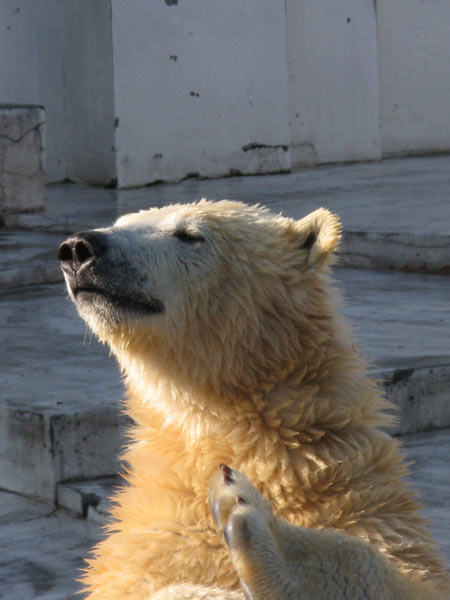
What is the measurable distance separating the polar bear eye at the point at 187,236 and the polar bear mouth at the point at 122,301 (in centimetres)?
17

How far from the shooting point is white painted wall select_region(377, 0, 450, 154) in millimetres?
12461

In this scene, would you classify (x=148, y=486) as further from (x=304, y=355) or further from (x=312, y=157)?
(x=312, y=157)

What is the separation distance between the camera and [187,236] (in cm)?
230

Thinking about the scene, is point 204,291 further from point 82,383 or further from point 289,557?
point 82,383

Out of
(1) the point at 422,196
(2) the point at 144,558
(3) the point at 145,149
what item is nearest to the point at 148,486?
(2) the point at 144,558

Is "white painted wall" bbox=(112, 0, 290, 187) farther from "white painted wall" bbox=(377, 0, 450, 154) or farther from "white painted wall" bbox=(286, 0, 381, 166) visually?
"white painted wall" bbox=(377, 0, 450, 154)

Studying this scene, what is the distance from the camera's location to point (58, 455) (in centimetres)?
335

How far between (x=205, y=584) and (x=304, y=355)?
47cm

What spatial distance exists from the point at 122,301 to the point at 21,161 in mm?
6548

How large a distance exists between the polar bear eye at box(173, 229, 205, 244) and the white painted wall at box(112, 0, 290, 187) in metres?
7.72

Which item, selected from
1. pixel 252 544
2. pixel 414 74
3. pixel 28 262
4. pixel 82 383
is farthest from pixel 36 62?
pixel 252 544

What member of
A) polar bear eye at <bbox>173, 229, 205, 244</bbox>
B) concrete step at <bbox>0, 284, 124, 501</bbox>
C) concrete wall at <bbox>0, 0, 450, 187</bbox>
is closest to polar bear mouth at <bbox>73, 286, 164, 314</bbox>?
polar bear eye at <bbox>173, 229, 205, 244</bbox>

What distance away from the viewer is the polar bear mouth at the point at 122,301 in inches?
84.6

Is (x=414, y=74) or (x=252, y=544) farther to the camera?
(x=414, y=74)
